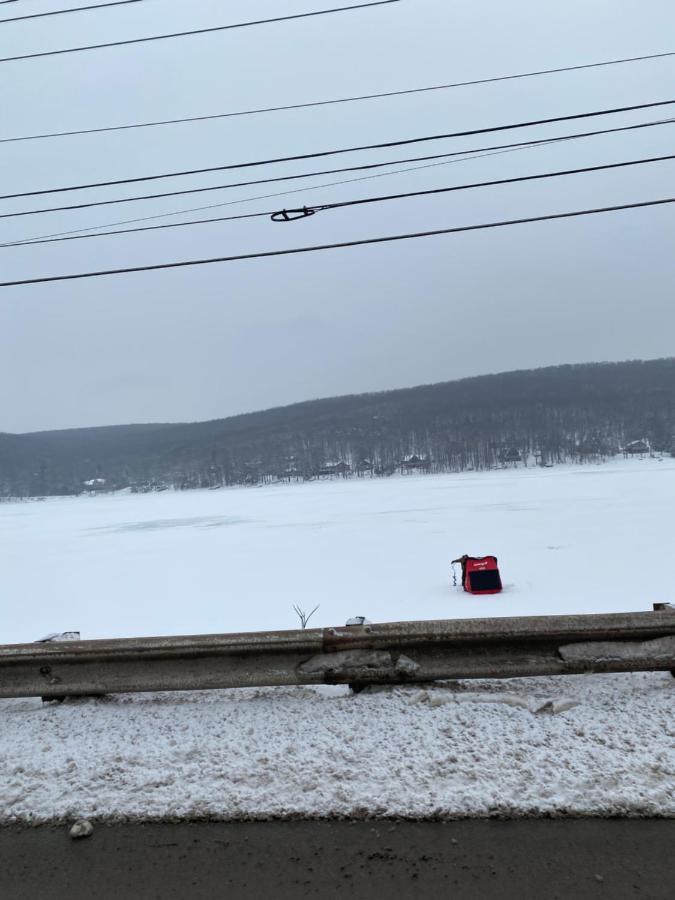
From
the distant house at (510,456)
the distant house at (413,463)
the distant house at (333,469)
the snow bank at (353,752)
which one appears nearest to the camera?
the snow bank at (353,752)

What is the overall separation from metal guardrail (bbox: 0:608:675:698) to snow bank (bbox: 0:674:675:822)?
0.37 feet

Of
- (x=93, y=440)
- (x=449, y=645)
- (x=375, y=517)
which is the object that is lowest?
(x=375, y=517)

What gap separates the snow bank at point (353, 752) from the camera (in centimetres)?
271

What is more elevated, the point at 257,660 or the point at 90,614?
the point at 257,660

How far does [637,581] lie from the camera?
11742 millimetres

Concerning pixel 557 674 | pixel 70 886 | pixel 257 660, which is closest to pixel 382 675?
pixel 257 660

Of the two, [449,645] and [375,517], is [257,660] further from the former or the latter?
[375,517]

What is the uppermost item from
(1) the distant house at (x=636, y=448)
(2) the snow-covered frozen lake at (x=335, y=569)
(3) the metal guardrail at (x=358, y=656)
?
(3) the metal guardrail at (x=358, y=656)

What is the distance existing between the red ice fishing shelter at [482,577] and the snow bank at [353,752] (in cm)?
845

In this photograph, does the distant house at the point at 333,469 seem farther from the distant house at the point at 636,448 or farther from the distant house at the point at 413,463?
the distant house at the point at 636,448

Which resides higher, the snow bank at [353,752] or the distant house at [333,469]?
the snow bank at [353,752]

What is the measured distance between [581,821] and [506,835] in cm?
33

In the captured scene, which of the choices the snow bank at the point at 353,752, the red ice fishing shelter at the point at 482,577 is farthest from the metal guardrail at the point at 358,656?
the red ice fishing shelter at the point at 482,577

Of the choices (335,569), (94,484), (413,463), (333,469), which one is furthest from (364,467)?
(335,569)
